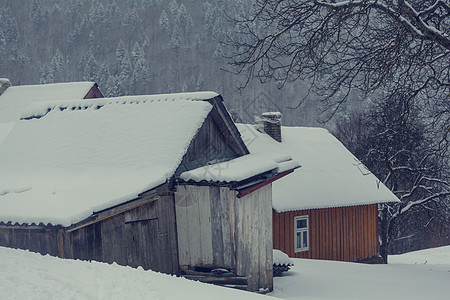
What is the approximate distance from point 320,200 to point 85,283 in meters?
14.6

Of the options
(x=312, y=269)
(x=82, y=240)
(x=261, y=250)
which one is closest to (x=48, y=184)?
(x=82, y=240)

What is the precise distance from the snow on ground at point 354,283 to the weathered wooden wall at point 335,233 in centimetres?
294

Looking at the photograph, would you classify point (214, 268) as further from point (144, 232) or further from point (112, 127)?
point (112, 127)

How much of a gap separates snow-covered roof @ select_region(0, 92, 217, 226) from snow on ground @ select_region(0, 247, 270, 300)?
181cm

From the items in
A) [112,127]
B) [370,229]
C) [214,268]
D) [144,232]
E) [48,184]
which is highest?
[112,127]

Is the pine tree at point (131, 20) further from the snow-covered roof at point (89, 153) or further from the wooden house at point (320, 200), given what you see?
the snow-covered roof at point (89, 153)

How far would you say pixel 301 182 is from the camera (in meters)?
19.7

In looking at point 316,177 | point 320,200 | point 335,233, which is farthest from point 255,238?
point 335,233

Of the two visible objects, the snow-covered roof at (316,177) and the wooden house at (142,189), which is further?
the snow-covered roof at (316,177)

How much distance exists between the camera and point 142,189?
9.06 m

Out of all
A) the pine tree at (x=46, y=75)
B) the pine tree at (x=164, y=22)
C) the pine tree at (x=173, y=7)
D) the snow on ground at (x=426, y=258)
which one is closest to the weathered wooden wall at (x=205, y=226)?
the snow on ground at (x=426, y=258)

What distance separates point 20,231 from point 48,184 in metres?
1.22

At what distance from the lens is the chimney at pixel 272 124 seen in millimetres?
21766

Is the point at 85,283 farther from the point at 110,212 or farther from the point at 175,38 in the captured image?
the point at 175,38
